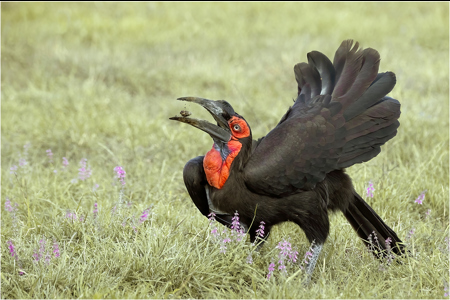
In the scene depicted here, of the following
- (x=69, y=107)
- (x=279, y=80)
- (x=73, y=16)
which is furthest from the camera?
(x=73, y=16)

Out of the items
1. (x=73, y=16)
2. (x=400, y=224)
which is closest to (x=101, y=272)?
(x=400, y=224)

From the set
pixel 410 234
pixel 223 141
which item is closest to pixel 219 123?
pixel 223 141

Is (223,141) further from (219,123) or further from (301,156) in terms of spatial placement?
(301,156)

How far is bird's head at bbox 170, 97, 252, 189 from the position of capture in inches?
103

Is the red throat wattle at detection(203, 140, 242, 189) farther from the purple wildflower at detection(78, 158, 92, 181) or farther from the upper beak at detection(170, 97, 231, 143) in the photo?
the purple wildflower at detection(78, 158, 92, 181)

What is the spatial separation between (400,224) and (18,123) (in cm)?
348

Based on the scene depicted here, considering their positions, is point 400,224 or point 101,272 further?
point 400,224

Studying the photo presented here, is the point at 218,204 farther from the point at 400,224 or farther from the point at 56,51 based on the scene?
the point at 56,51

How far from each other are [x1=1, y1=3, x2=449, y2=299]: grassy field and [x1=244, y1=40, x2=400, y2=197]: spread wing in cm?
40

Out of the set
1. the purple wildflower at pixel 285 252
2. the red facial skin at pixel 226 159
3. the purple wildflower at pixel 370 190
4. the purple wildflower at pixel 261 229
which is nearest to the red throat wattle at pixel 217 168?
the red facial skin at pixel 226 159

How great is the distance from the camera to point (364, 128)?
109 inches

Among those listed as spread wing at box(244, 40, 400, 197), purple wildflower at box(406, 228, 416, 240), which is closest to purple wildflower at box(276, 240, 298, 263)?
spread wing at box(244, 40, 400, 197)

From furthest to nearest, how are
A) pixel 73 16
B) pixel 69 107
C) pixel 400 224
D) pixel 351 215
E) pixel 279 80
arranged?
pixel 73 16 → pixel 279 80 → pixel 69 107 → pixel 400 224 → pixel 351 215

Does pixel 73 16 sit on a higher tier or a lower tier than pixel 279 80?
higher
